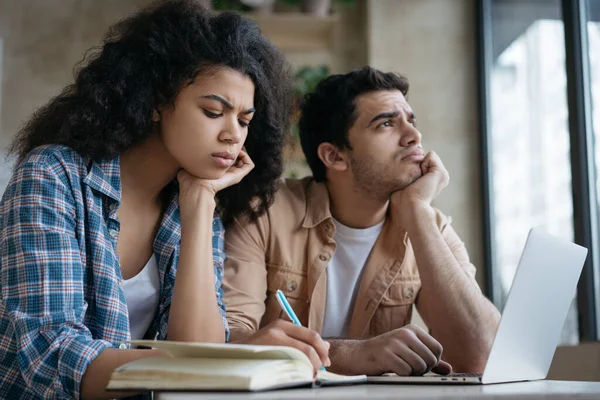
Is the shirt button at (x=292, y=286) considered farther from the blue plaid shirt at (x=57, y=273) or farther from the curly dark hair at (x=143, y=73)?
the blue plaid shirt at (x=57, y=273)

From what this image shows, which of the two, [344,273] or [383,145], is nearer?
[344,273]

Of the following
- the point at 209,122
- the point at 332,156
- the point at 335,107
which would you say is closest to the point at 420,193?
the point at 332,156

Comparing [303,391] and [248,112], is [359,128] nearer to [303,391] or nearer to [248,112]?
[248,112]

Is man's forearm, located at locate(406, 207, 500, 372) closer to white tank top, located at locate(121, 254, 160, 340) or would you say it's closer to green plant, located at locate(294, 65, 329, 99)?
white tank top, located at locate(121, 254, 160, 340)

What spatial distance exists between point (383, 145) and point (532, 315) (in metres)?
1.23

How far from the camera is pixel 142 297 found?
148 cm

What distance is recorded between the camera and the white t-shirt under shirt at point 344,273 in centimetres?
198

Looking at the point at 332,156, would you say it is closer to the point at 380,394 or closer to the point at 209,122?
the point at 209,122

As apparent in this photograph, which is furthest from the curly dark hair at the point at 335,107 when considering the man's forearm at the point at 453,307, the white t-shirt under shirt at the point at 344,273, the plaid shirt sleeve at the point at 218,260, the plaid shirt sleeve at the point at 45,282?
the plaid shirt sleeve at the point at 45,282

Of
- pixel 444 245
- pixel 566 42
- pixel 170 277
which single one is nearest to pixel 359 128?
pixel 444 245

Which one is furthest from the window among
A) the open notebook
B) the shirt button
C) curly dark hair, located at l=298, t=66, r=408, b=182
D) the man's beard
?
the open notebook

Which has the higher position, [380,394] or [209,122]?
[209,122]

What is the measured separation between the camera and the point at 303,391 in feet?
2.54

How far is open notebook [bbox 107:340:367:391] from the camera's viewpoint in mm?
730
